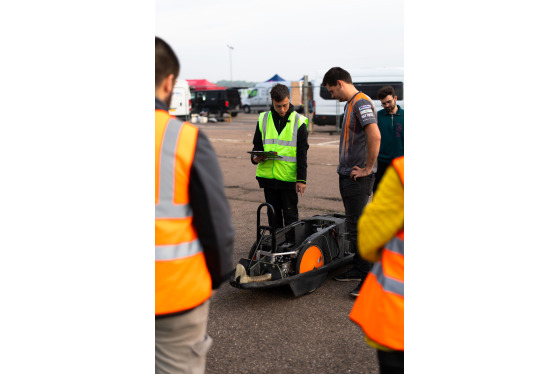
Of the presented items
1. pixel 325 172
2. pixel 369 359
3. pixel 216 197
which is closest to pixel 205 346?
pixel 216 197

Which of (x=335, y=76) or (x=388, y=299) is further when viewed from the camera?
(x=335, y=76)

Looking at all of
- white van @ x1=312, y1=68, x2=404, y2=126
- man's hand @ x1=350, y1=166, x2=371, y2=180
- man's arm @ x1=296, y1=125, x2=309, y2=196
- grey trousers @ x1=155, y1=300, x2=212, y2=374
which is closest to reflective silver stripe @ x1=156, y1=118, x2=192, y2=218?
grey trousers @ x1=155, y1=300, x2=212, y2=374

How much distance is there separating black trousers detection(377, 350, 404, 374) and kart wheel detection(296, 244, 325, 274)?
2324 mm

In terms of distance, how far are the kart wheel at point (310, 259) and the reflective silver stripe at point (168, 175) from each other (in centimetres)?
253

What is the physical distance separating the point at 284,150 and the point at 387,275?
3042 mm

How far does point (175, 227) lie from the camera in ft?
5.07

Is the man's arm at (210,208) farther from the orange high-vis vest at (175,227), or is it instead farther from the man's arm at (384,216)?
the man's arm at (384,216)

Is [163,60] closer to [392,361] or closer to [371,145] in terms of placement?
[392,361]

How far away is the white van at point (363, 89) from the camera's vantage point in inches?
677

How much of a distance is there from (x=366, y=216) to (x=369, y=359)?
175 centimetres

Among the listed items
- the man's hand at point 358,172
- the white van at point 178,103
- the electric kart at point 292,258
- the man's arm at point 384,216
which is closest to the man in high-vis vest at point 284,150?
the electric kart at point 292,258

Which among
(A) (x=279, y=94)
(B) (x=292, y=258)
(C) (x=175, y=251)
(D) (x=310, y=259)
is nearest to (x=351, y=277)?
(D) (x=310, y=259)

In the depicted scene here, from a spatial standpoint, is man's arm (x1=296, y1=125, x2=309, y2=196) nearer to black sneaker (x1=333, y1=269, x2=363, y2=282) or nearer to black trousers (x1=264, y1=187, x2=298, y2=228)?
black trousers (x1=264, y1=187, x2=298, y2=228)

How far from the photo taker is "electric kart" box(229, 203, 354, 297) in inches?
152
